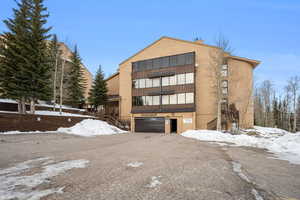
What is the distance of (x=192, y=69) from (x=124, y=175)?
22.5 metres

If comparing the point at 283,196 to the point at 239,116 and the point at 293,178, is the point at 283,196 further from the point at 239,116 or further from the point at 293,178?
the point at 239,116

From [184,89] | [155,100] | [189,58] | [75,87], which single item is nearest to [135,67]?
[155,100]

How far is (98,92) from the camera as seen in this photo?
102 feet

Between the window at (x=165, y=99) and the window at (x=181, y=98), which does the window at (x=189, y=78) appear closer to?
the window at (x=181, y=98)

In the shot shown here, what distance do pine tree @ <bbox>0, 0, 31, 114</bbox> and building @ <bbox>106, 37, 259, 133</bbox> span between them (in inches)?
618

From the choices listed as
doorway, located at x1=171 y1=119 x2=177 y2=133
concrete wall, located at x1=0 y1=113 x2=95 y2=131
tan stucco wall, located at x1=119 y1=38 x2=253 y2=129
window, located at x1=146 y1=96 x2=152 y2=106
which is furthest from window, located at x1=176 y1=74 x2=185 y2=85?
concrete wall, located at x1=0 y1=113 x2=95 y2=131

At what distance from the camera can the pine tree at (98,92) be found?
30.7 metres

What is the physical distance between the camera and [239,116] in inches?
995

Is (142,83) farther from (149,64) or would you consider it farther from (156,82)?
(149,64)

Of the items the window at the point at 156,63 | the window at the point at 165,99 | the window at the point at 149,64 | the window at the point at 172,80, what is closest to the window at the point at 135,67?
the window at the point at 149,64

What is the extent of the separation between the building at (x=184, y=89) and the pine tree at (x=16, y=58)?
1571 cm

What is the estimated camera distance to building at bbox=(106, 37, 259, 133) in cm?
2420

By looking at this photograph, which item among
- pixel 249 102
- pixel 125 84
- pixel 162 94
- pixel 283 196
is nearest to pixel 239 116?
pixel 249 102

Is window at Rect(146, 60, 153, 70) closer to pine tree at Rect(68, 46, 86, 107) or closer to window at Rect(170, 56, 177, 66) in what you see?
window at Rect(170, 56, 177, 66)
